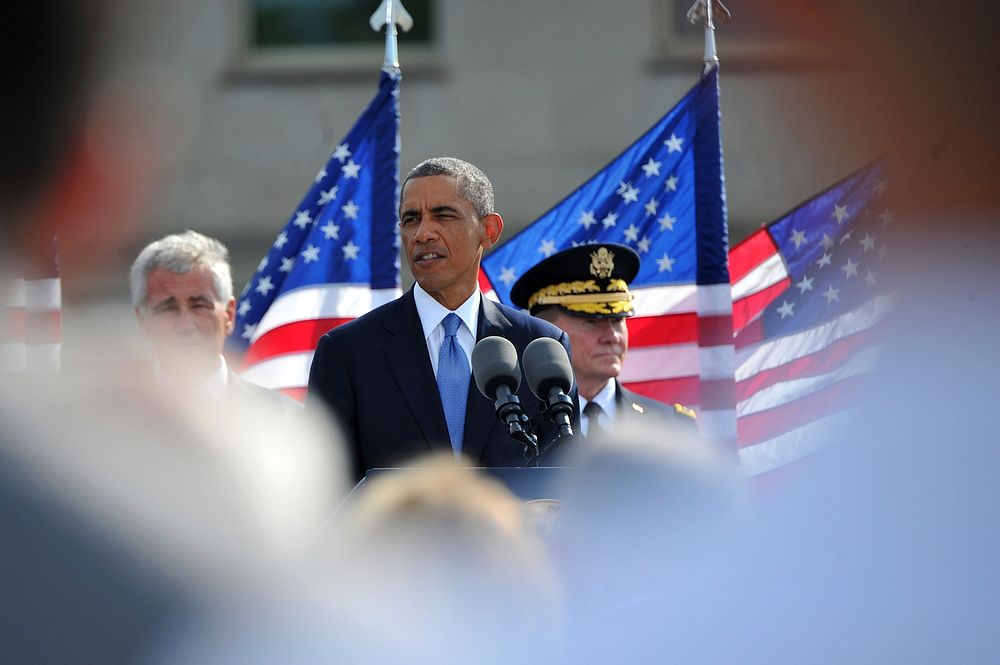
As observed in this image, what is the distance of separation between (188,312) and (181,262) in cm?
12

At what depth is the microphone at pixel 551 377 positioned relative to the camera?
189 centimetres

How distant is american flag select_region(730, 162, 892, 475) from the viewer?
470cm

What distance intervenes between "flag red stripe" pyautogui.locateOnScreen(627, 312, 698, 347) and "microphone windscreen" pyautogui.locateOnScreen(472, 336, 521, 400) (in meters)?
3.02

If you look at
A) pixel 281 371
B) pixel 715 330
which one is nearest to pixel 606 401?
pixel 715 330

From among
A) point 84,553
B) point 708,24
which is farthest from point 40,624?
point 708,24

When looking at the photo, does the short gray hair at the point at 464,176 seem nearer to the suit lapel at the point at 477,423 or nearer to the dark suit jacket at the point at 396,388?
the dark suit jacket at the point at 396,388

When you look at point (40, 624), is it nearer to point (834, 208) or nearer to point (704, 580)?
point (704, 580)

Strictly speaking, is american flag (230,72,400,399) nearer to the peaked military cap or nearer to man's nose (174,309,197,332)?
the peaked military cap

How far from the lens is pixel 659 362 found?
16.2ft

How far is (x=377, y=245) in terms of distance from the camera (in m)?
4.86

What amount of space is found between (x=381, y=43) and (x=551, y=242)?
135 inches

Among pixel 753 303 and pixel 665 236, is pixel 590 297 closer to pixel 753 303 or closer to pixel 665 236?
pixel 665 236

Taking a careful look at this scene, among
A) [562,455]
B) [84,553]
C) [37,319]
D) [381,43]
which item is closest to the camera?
[84,553]

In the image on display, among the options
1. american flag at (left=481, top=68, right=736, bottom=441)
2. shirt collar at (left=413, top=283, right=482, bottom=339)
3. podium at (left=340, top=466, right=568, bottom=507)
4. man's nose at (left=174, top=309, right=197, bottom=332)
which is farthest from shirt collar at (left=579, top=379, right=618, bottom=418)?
podium at (left=340, top=466, right=568, bottom=507)
